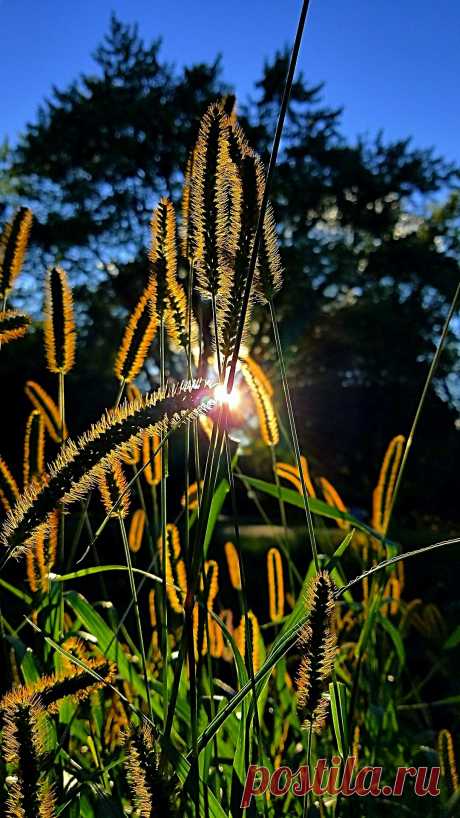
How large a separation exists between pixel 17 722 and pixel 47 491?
19 cm

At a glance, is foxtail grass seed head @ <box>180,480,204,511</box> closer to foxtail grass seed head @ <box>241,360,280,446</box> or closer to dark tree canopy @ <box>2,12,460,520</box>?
foxtail grass seed head @ <box>241,360,280,446</box>

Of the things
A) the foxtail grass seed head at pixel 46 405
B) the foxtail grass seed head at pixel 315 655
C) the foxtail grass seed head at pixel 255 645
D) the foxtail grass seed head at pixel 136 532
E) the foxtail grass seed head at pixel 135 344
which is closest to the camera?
the foxtail grass seed head at pixel 315 655

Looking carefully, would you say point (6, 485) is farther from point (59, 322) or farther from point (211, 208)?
point (211, 208)

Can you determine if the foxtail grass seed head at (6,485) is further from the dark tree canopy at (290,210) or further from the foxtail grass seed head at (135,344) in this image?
the dark tree canopy at (290,210)

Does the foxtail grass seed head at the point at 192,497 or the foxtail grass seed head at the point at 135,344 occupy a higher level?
the foxtail grass seed head at the point at 135,344

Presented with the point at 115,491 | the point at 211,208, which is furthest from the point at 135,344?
the point at 211,208

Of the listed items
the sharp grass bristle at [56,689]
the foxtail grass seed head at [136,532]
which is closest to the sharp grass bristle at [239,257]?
the sharp grass bristle at [56,689]

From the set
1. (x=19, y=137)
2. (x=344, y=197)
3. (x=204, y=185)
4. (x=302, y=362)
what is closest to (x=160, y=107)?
(x=19, y=137)

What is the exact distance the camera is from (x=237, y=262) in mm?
798

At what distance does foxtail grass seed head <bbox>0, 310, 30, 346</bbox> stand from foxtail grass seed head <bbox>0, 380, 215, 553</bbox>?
56 centimetres

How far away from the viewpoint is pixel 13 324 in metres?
1.15

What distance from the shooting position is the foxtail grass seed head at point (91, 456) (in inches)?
23.5

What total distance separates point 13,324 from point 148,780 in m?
0.76

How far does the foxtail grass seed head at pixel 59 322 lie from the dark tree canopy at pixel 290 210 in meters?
20.5
